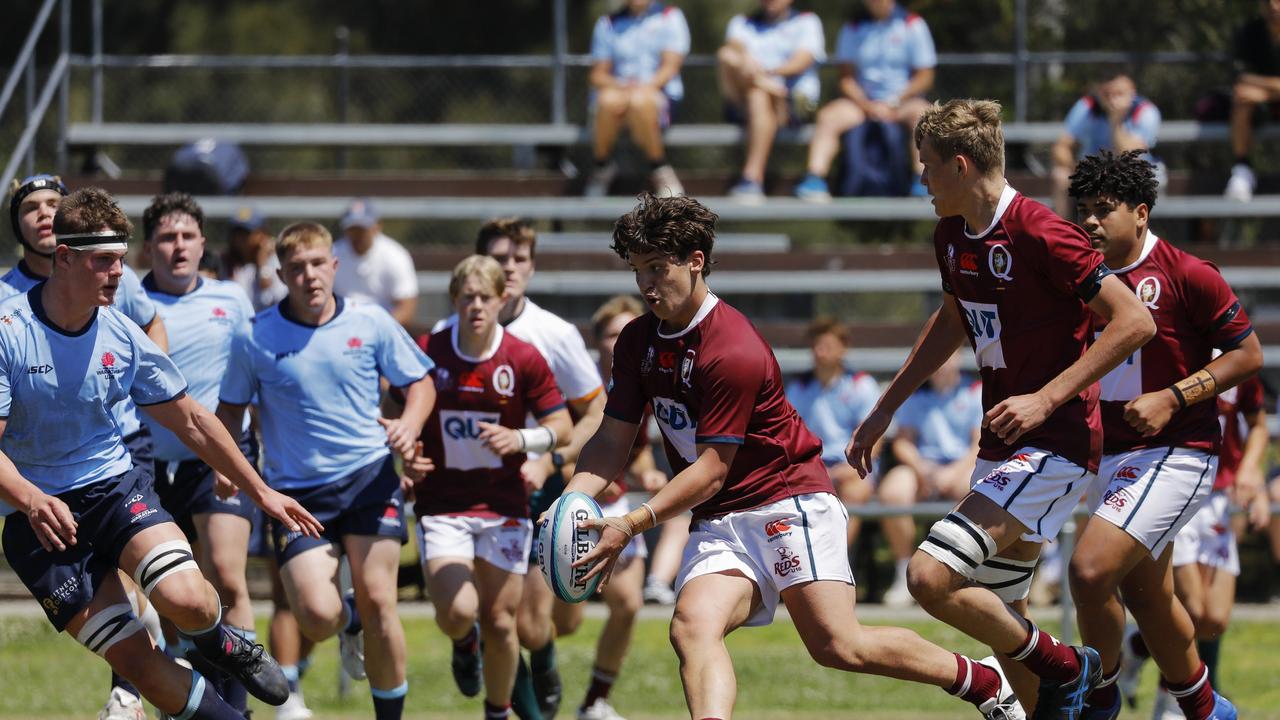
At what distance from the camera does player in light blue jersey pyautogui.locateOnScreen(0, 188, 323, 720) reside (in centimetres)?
559

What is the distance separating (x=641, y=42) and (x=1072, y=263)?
7871mm

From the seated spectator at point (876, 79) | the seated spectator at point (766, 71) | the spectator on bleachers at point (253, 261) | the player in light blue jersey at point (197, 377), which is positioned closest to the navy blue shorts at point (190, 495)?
the player in light blue jersey at point (197, 377)

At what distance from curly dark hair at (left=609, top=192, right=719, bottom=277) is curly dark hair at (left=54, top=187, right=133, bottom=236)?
1811mm

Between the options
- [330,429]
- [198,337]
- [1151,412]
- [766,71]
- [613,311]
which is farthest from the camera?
[766,71]

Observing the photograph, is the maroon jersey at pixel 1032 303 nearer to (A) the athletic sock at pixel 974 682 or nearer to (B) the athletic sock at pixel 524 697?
(A) the athletic sock at pixel 974 682

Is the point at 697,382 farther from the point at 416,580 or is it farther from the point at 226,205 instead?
the point at 226,205

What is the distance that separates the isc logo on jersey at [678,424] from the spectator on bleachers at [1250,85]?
856 cm

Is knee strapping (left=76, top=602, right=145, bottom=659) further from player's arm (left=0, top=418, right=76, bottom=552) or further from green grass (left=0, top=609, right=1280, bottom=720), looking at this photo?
green grass (left=0, top=609, right=1280, bottom=720)

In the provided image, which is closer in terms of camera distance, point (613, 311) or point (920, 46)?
point (613, 311)

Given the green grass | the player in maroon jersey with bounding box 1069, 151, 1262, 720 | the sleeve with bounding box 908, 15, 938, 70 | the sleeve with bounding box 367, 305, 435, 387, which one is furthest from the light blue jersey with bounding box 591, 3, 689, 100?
the player in maroon jersey with bounding box 1069, 151, 1262, 720

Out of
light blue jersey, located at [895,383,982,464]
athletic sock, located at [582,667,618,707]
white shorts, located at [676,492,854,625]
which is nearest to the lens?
white shorts, located at [676,492,854,625]

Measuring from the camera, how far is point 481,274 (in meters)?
6.98

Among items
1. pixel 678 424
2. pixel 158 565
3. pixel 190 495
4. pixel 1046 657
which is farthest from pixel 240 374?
pixel 1046 657

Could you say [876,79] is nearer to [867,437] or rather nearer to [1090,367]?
[867,437]
